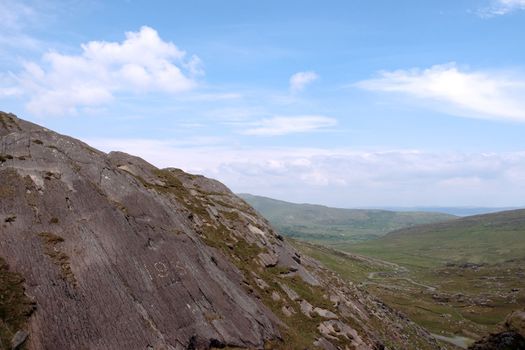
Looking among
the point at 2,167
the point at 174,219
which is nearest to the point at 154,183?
the point at 174,219

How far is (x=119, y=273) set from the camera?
107 feet

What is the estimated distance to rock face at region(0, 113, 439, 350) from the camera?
2822 cm

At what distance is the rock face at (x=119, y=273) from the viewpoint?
28219mm

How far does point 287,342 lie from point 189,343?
38.0 feet

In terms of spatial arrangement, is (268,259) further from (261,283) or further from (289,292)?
A: (261,283)

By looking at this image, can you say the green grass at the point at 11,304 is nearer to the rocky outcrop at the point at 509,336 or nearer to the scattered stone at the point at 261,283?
the scattered stone at the point at 261,283

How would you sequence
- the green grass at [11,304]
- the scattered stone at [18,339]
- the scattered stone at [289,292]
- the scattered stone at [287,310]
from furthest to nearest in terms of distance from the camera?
the scattered stone at [289,292] → the scattered stone at [287,310] → the green grass at [11,304] → the scattered stone at [18,339]

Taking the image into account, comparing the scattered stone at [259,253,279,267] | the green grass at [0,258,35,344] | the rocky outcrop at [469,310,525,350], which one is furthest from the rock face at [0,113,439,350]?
the rocky outcrop at [469,310,525,350]

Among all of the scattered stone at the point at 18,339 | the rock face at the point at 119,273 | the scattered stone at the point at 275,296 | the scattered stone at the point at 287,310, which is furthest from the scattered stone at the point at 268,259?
the scattered stone at the point at 18,339

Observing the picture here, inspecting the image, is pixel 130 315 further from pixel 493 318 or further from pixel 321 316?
pixel 493 318

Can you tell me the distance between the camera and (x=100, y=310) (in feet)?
96.2

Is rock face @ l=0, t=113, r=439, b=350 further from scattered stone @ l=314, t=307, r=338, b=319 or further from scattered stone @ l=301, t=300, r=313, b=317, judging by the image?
scattered stone @ l=301, t=300, r=313, b=317

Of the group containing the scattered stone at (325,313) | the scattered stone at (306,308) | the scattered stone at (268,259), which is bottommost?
the scattered stone at (325,313)

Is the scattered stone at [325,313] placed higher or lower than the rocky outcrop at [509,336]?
lower
